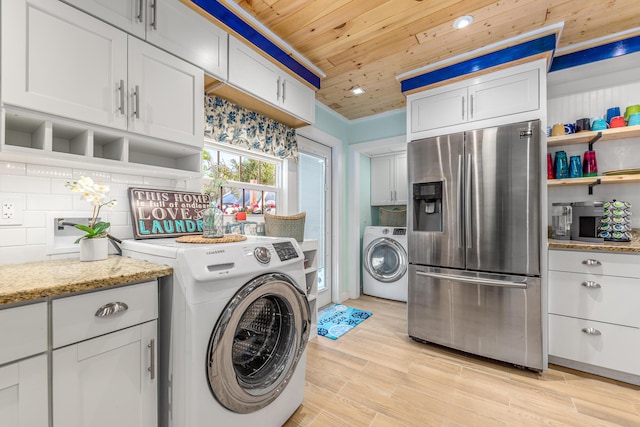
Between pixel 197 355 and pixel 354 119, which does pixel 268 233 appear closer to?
pixel 197 355

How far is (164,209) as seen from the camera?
1.79m

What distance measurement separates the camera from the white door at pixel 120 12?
126cm

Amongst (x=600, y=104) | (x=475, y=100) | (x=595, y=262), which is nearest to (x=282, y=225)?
(x=475, y=100)

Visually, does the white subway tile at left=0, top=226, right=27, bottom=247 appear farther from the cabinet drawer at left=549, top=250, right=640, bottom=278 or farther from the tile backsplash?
the cabinet drawer at left=549, top=250, right=640, bottom=278

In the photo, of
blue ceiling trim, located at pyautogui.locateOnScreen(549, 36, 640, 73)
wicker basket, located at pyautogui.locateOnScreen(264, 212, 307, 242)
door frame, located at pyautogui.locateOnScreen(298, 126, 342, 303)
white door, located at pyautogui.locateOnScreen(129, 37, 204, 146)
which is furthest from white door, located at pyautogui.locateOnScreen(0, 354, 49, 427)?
blue ceiling trim, located at pyautogui.locateOnScreen(549, 36, 640, 73)

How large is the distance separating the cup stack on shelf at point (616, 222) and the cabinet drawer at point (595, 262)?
11.4 inches

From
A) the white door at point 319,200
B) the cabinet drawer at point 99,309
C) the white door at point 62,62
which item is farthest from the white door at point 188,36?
the white door at point 319,200

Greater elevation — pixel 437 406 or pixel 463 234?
pixel 463 234

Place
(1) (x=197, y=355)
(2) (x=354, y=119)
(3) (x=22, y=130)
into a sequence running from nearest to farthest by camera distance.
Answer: (1) (x=197, y=355) → (3) (x=22, y=130) → (2) (x=354, y=119)

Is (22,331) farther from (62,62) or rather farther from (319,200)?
(319,200)

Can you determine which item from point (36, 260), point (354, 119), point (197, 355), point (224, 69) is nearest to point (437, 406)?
point (197, 355)

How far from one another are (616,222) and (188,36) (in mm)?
3290

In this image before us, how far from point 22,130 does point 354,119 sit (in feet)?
10.8

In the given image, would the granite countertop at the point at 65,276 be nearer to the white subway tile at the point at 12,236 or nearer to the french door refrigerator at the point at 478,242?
the white subway tile at the point at 12,236
